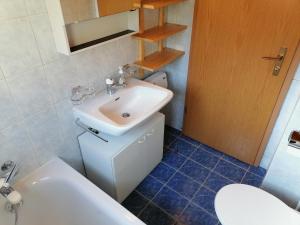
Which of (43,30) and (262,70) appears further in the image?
(262,70)

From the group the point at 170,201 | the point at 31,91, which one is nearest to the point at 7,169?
the point at 31,91

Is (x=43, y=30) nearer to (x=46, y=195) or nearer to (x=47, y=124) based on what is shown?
(x=47, y=124)

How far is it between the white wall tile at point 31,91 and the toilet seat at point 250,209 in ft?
3.97

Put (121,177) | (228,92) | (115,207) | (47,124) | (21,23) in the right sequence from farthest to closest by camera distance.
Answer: (228,92)
(121,177)
(47,124)
(115,207)
(21,23)

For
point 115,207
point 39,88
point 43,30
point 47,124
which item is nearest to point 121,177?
point 115,207

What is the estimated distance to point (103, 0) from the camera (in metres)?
1.27

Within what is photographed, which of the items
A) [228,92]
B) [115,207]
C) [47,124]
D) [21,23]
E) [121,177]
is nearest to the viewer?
[21,23]

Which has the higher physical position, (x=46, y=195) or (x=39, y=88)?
(x=39, y=88)

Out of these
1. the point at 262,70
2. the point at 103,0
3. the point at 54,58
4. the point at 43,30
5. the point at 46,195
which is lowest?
the point at 46,195

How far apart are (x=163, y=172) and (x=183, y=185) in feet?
Answer: 0.73

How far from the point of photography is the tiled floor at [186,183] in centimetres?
175

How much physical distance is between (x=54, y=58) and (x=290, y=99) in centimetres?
165

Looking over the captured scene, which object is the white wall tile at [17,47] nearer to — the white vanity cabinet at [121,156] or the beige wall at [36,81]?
the beige wall at [36,81]

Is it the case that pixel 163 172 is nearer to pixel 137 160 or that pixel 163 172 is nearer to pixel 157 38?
pixel 137 160
